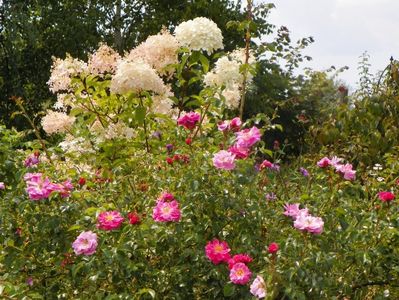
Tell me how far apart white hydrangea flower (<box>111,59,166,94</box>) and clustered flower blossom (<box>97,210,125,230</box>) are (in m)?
1.27

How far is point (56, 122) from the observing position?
4.39 meters

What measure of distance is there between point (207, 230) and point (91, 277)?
1.59 ft

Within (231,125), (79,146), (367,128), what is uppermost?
(231,125)

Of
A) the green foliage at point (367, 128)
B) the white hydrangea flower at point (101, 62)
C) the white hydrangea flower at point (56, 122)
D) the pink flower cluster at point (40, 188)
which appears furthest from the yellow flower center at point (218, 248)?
the green foliage at point (367, 128)

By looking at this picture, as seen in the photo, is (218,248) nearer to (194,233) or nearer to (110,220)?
(194,233)

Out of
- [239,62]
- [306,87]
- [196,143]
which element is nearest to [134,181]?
[196,143]

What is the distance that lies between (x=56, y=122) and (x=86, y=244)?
6.82 feet

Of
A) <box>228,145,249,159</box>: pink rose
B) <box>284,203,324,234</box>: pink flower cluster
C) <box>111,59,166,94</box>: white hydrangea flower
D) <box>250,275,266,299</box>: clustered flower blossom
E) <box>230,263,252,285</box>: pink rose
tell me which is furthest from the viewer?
<box>111,59,166,94</box>: white hydrangea flower

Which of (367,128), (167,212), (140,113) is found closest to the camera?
(167,212)

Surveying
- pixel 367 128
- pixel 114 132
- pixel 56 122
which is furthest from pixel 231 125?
pixel 367 128

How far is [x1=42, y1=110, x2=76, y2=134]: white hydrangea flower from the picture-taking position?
4.36 meters

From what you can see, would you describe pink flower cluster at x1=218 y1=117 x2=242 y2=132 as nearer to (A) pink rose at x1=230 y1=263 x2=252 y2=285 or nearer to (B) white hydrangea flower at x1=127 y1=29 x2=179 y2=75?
(A) pink rose at x1=230 y1=263 x2=252 y2=285

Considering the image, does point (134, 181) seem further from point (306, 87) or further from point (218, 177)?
point (306, 87)

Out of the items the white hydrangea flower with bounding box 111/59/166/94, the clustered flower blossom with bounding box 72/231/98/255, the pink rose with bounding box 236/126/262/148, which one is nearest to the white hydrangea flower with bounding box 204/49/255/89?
the white hydrangea flower with bounding box 111/59/166/94
